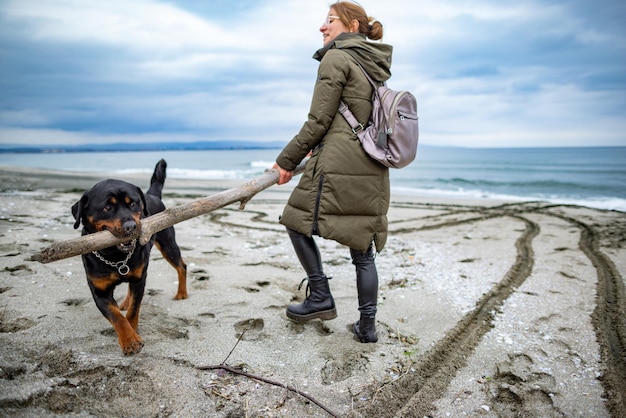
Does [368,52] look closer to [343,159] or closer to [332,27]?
[332,27]

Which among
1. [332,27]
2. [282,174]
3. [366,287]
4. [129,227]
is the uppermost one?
[332,27]

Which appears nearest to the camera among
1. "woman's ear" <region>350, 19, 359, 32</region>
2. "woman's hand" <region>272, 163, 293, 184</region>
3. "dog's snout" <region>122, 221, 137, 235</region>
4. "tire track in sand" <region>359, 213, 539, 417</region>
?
"tire track in sand" <region>359, 213, 539, 417</region>

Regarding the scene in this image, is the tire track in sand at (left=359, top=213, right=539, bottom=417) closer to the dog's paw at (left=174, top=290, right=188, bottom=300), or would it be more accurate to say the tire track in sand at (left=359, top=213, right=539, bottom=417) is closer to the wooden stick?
the wooden stick

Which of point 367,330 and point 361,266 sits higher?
point 361,266

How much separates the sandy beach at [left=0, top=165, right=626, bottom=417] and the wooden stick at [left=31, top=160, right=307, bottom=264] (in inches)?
32.6

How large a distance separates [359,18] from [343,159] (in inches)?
45.0

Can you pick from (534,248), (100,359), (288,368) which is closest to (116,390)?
(100,359)

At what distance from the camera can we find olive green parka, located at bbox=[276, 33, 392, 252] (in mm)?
2969

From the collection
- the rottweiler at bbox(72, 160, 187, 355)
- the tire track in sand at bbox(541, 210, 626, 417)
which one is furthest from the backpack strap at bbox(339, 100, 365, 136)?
the tire track in sand at bbox(541, 210, 626, 417)

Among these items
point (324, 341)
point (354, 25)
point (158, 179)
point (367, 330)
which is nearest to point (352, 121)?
point (354, 25)

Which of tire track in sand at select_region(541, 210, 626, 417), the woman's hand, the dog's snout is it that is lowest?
tire track in sand at select_region(541, 210, 626, 417)

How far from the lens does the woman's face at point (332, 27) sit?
320 cm

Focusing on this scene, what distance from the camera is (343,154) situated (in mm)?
2992

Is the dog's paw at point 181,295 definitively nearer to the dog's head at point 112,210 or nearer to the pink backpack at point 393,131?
the dog's head at point 112,210
